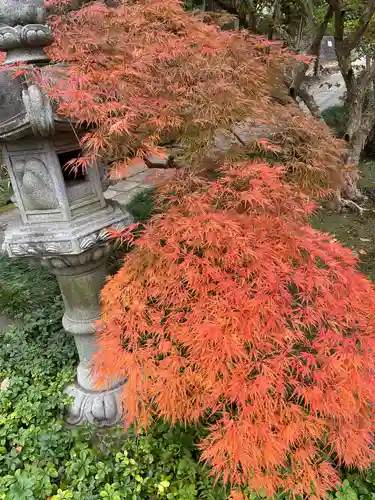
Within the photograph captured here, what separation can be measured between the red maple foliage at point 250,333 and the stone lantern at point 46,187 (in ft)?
1.18

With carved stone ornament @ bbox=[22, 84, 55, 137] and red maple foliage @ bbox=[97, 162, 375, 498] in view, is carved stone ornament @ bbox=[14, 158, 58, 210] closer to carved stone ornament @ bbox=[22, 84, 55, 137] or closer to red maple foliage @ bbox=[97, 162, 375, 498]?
carved stone ornament @ bbox=[22, 84, 55, 137]

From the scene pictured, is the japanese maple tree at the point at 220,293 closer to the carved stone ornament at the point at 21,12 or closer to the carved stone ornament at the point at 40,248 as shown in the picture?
the carved stone ornament at the point at 21,12

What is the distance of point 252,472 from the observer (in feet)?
5.38

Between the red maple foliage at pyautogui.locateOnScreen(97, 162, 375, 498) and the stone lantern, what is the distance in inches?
14.2

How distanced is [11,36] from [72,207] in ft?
2.63

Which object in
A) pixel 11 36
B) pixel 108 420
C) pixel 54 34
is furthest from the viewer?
pixel 108 420

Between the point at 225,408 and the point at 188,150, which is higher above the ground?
the point at 188,150

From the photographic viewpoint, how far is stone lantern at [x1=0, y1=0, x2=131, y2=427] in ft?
5.24

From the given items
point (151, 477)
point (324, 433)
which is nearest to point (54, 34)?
point (324, 433)

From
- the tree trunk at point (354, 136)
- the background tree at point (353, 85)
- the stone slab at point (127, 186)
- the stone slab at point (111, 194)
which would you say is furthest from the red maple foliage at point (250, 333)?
the stone slab at point (127, 186)

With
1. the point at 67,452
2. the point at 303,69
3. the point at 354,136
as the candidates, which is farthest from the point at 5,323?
the point at 354,136

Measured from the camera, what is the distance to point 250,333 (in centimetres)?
156

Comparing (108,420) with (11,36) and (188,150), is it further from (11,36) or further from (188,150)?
(11,36)

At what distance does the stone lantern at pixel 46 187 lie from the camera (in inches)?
62.9
